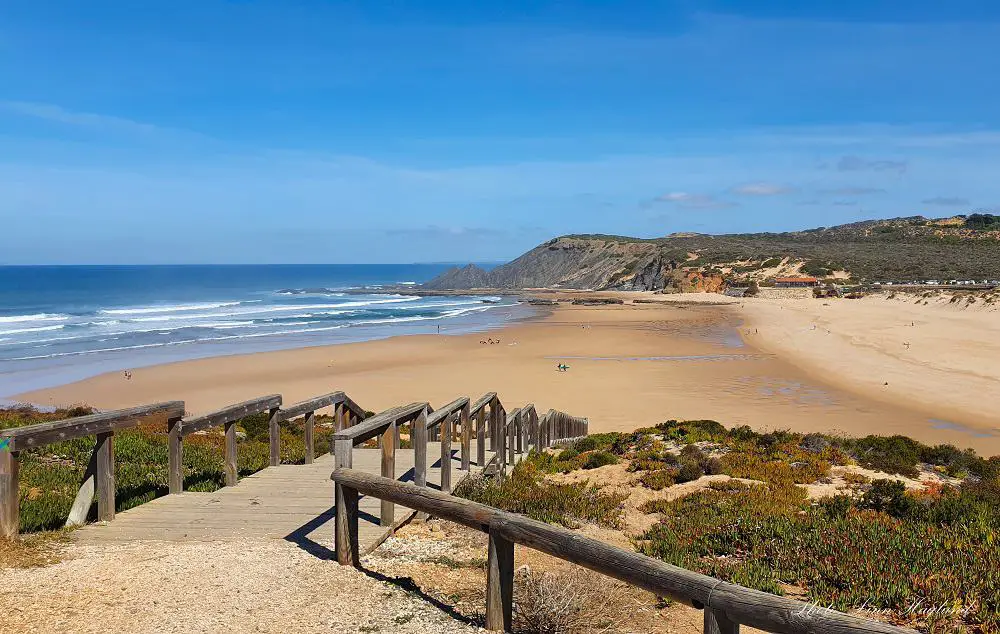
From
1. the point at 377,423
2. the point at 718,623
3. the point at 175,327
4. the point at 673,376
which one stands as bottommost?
the point at 673,376

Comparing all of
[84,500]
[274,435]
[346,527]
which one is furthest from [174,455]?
[346,527]

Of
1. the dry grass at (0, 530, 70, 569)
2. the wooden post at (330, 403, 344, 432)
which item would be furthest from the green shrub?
the dry grass at (0, 530, 70, 569)

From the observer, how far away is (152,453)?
950 cm

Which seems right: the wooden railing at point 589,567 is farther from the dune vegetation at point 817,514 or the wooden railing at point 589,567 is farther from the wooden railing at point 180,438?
the dune vegetation at point 817,514

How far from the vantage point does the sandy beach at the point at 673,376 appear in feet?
64.0

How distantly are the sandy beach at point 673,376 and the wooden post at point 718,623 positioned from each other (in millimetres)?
14839

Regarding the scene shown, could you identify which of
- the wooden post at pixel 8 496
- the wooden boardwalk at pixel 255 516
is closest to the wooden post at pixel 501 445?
the wooden boardwalk at pixel 255 516

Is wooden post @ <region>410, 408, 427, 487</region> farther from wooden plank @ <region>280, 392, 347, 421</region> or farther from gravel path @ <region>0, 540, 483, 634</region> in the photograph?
wooden plank @ <region>280, 392, 347, 421</region>

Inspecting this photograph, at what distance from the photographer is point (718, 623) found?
10.6ft

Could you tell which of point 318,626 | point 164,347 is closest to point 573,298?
point 164,347

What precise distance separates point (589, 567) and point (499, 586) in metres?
0.55

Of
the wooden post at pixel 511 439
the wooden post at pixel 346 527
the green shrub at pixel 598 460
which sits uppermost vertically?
the wooden post at pixel 346 527

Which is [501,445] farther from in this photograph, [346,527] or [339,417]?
[346,527]

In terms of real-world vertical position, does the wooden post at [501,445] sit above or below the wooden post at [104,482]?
below
